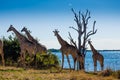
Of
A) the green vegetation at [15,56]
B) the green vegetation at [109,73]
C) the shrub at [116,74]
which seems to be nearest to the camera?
the shrub at [116,74]

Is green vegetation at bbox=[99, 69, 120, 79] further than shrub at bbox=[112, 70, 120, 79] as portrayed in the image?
Yes

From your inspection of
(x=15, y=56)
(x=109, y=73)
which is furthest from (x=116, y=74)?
Answer: (x=15, y=56)

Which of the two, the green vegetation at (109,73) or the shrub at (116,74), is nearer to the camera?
the shrub at (116,74)

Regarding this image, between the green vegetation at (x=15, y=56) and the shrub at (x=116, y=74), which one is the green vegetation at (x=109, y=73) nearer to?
the shrub at (x=116, y=74)

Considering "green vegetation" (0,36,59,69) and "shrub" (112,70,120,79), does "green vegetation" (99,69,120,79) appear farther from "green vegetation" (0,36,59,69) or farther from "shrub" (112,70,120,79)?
"green vegetation" (0,36,59,69)

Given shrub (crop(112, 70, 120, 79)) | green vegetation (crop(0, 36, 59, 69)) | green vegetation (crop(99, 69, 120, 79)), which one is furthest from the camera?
green vegetation (crop(0, 36, 59, 69))

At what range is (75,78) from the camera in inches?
625

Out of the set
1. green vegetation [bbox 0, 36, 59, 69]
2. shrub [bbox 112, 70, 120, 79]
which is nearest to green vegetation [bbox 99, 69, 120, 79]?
shrub [bbox 112, 70, 120, 79]

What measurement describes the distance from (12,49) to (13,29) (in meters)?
6.53

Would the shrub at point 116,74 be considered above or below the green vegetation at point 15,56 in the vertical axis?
below

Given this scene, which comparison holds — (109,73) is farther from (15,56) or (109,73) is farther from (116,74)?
(15,56)

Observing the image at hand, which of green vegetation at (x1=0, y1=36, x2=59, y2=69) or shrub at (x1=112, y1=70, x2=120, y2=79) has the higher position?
green vegetation at (x1=0, y1=36, x2=59, y2=69)

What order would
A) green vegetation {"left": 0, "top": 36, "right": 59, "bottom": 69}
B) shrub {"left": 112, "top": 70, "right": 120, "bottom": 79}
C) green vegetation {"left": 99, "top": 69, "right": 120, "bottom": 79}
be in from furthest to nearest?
green vegetation {"left": 0, "top": 36, "right": 59, "bottom": 69} → green vegetation {"left": 99, "top": 69, "right": 120, "bottom": 79} → shrub {"left": 112, "top": 70, "right": 120, "bottom": 79}

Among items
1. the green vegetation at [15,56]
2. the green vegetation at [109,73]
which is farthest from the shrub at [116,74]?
the green vegetation at [15,56]
